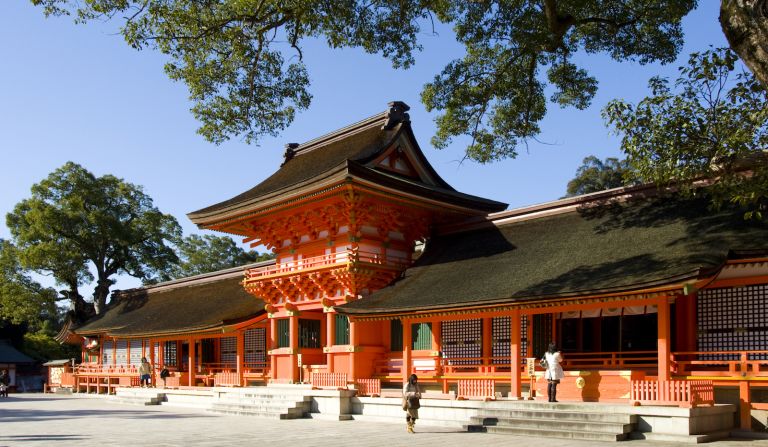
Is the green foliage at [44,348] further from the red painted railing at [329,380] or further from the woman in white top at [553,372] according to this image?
the woman in white top at [553,372]

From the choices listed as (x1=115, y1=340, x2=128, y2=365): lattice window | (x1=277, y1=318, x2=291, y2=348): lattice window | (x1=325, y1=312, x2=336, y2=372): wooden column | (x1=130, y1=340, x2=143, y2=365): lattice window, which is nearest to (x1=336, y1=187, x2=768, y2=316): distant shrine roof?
(x1=325, y1=312, x2=336, y2=372): wooden column

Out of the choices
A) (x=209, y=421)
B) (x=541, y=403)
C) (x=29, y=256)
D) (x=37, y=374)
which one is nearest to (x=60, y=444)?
(x=209, y=421)

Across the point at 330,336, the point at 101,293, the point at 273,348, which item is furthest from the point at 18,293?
the point at 330,336

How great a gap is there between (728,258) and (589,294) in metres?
2.98

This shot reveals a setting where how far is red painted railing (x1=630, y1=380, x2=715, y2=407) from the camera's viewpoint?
15.5 metres

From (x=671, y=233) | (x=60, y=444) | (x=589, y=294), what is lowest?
(x=60, y=444)

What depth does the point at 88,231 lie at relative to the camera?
46906 millimetres

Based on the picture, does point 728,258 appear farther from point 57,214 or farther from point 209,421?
point 57,214

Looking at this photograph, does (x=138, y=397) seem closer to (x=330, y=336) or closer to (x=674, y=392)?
(x=330, y=336)

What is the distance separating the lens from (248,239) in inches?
1154

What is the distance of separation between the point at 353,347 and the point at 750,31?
16.8 m

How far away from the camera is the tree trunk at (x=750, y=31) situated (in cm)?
991

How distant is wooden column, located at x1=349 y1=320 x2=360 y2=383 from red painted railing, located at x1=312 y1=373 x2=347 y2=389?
0.66 m

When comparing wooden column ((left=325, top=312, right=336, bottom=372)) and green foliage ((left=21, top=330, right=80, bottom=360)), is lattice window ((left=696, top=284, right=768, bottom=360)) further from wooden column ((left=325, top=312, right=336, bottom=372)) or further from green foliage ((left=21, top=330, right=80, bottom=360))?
green foliage ((left=21, top=330, right=80, bottom=360))
